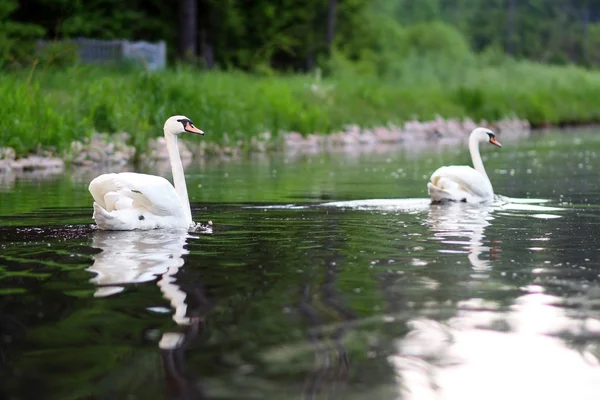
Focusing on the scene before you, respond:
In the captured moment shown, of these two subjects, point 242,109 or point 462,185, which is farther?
point 242,109

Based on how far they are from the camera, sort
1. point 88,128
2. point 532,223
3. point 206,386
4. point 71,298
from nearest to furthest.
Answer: point 206,386
point 71,298
point 532,223
point 88,128

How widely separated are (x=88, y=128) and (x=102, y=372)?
16262 millimetres

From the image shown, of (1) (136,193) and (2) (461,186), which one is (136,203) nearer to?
(1) (136,193)

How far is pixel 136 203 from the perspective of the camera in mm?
10031

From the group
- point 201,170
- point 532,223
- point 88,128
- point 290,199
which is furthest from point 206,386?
point 88,128

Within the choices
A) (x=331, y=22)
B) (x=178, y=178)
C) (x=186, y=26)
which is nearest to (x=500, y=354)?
(x=178, y=178)

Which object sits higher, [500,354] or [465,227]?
[465,227]

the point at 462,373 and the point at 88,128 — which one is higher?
the point at 88,128

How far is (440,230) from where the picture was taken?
10367 mm

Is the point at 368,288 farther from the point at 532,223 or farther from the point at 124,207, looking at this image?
the point at 532,223

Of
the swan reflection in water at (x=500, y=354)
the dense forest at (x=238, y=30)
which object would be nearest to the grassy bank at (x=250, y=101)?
the dense forest at (x=238, y=30)

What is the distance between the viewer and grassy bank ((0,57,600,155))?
20.2 meters

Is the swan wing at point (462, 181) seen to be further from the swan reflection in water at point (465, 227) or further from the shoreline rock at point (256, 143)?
the shoreline rock at point (256, 143)

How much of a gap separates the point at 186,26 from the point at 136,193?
2553 cm
